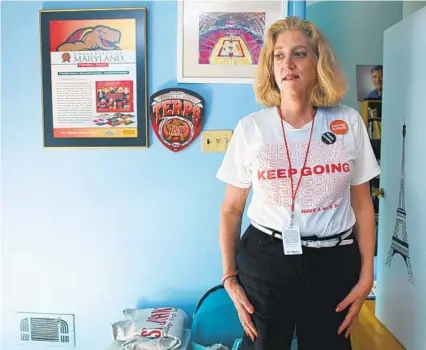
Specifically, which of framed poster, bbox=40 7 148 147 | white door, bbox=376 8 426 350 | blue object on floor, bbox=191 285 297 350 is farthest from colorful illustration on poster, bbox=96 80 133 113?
white door, bbox=376 8 426 350

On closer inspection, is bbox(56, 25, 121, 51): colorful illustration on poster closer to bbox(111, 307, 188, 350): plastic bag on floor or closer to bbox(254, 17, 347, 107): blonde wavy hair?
bbox(254, 17, 347, 107): blonde wavy hair

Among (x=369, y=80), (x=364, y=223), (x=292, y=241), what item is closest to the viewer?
(x=292, y=241)

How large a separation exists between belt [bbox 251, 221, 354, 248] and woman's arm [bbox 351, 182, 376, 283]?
6cm

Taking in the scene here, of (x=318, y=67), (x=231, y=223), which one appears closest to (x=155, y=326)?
(x=231, y=223)

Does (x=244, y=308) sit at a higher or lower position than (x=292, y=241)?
lower

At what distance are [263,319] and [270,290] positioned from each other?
0.28ft

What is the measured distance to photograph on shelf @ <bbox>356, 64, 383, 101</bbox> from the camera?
113 inches

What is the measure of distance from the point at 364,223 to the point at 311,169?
0.24 meters

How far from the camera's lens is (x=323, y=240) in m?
1.21

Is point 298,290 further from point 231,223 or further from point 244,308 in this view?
point 231,223

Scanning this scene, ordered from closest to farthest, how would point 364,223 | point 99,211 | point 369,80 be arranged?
point 364,223 < point 99,211 < point 369,80

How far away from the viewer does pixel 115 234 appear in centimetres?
198

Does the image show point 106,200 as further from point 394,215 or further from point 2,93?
point 394,215

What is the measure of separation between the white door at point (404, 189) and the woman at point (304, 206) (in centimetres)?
37
